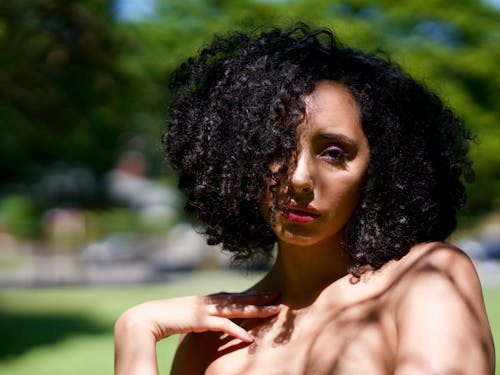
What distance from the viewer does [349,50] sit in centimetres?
234

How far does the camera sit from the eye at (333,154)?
6.85 ft

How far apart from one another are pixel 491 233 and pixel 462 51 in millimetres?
16649

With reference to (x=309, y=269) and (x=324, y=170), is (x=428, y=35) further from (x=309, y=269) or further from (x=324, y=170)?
(x=324, y=170)

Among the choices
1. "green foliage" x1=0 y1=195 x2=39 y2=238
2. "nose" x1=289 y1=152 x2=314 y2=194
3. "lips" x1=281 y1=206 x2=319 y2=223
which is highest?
"green foliage" x1=0 y1=195 x2=39 y2=238

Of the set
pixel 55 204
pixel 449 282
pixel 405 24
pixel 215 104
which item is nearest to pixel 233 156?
pixel 215 104

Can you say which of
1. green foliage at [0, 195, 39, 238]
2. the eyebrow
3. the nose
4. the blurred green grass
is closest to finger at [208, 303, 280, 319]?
the nose

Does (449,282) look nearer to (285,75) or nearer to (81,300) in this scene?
(285,75)

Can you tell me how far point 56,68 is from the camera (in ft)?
49.1

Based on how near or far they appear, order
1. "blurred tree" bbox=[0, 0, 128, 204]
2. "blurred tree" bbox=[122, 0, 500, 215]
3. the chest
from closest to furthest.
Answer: the chest → "blurred tree" bbox=[0, 0, 128, 204] → "blurred tree" bbox=[122, 0, 500, 215]

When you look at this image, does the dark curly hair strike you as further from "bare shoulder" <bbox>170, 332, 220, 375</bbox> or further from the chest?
"bare shoulder" <bbox>170, 332, 220, 375</bbox>

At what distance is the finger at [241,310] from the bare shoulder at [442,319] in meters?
0.43

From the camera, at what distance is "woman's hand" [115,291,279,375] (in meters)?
2.28

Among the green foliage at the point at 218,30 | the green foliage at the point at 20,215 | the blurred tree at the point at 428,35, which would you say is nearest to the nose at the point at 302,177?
the green foliage at the point at 218,30

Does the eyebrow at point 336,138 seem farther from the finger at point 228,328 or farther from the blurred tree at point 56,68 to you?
the blurred tree at point 56,68
